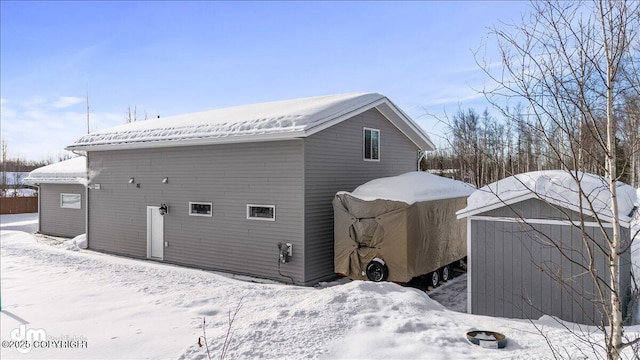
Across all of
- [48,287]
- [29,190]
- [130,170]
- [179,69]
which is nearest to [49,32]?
[130,170]

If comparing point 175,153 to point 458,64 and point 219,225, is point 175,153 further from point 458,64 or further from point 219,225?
point 458,64

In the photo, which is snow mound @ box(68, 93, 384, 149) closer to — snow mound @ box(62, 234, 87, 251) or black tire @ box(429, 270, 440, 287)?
snow mound @ box(62, 234, 87, 251)

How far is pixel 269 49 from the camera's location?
14250 millimetres

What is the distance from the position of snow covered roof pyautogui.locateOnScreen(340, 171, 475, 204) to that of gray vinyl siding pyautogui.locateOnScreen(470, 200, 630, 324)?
216cm

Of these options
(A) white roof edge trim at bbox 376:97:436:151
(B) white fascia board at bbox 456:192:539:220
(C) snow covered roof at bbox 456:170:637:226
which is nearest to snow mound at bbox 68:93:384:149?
(A) white roof edge trim at bbox 376:97:436:151

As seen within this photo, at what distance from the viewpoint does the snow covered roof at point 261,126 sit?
9.91 metres

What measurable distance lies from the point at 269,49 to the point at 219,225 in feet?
20.8

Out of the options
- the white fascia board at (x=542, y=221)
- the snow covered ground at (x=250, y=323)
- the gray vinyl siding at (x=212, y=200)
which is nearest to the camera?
the snow covered ground at (x=250, y=323)

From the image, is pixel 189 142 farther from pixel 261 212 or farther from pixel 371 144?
pixel 371 144

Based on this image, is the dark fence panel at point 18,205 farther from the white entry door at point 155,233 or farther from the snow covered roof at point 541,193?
the snow covered roof at point 541,193

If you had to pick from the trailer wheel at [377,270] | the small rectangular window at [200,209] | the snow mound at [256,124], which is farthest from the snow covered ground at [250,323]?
the snow mound at [256,124]

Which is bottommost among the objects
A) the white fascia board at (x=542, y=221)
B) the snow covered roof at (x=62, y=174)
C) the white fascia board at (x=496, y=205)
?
the white fascia board at (x=542, y=221)

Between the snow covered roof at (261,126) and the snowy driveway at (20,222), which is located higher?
the snow covered roof at (261,126)

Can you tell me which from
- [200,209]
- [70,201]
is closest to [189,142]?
[200,209]
